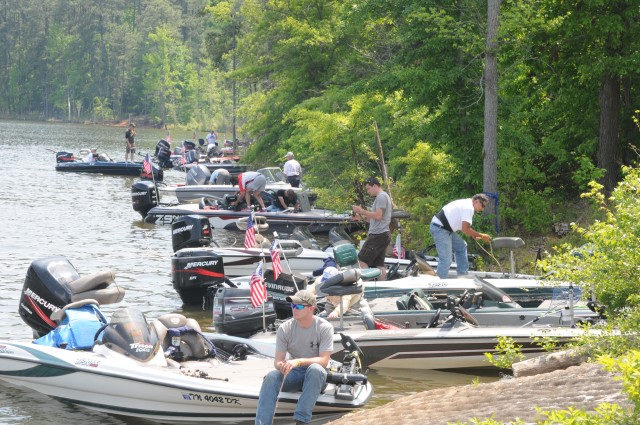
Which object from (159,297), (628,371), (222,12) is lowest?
(159,297)

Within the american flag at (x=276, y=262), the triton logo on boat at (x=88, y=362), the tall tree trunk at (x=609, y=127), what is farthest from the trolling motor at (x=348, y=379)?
the tall tree trunk at (x=609, y=127)

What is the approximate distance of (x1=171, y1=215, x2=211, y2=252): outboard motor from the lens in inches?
744

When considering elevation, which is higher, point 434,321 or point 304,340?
point 304,340

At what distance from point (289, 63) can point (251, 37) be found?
5.63 meters

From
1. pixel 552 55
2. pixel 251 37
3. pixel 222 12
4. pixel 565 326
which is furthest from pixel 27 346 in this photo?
→ pixel 222 12

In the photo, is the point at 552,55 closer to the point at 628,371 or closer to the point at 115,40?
the point at 628,371

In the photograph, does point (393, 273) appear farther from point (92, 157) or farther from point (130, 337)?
point (92, 157)

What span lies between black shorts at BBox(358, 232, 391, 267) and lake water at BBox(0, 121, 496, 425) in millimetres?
2683

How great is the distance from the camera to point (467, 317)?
13164 millimetres

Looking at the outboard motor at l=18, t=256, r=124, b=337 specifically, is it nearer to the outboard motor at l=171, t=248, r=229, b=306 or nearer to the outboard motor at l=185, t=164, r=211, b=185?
the outboard motor at l=171, t=248, r=229, b=306

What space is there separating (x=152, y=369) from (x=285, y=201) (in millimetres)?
15987

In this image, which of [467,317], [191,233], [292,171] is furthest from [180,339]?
[292,171]

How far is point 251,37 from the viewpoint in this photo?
43719mm

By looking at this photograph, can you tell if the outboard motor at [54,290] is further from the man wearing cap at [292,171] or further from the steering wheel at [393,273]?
the man wearing cap at [292,171]
